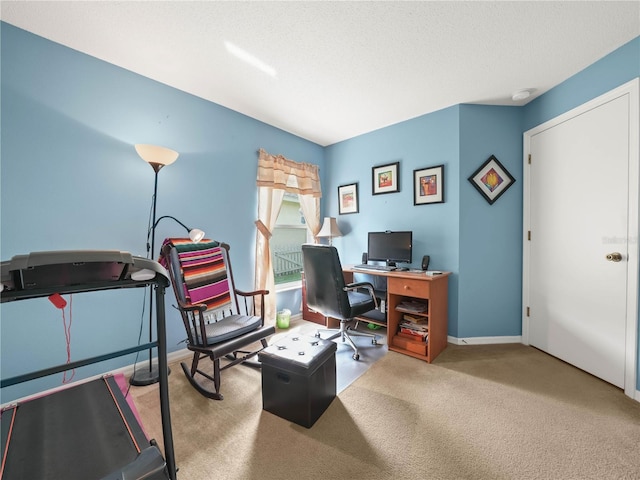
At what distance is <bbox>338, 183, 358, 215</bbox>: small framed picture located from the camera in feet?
11.7

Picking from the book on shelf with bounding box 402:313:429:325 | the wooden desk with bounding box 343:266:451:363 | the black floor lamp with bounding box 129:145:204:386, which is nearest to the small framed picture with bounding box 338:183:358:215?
the wooden desk with bounding box 343:266:451:363

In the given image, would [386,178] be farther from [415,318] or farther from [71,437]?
[71,437]

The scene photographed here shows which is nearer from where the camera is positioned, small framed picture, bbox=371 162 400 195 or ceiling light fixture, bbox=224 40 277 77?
ceiling light fixture, bbox=224 40 277 77

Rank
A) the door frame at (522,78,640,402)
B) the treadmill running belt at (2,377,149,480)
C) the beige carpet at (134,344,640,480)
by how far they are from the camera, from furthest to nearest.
→ the door frame at (522,78,640,402)
the beige carpet at (134,344,640,480)
the treadmill running belt at (2,377,149,480)

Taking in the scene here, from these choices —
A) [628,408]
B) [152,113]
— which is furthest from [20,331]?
[628,408]

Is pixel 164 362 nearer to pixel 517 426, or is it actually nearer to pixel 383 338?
pixel 517 426

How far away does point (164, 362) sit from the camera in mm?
1000

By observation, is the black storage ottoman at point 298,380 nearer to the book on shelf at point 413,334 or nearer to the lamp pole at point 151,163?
the lamp pole at point 151,163

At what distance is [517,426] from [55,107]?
377 centimetres

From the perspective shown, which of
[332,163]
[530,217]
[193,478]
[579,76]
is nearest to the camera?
[193,478]

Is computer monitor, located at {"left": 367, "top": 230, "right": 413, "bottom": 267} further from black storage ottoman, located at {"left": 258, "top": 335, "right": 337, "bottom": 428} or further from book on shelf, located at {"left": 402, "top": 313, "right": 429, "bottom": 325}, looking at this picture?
black storage ottoman, located at {"left": 258, "top": 335, "right": 337, "bottom": 428}

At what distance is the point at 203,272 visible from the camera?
7.26 feet

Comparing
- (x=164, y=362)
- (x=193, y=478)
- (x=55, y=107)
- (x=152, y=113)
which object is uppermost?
(x=152, y=113)

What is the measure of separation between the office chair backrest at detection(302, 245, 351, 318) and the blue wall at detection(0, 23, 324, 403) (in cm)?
111
